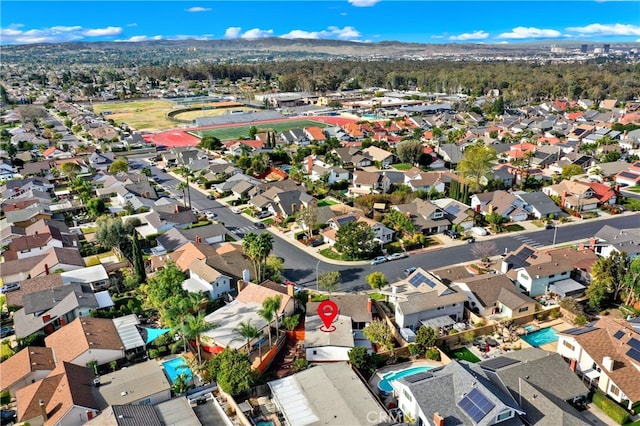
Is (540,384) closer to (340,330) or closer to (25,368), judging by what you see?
(340,330)

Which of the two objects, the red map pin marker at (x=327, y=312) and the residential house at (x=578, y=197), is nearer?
the red map pin marker at (x=327, y=312)

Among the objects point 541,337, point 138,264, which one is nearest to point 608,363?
point 541,337

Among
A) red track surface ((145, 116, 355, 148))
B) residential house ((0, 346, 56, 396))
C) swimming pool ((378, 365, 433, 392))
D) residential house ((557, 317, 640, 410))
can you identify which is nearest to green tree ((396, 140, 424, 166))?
red track surface ((145, 116, 355, 148))

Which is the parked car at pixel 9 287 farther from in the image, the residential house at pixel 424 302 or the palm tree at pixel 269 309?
the residential house at pixel 424 302

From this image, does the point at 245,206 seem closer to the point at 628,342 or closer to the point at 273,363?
the point at 273,363

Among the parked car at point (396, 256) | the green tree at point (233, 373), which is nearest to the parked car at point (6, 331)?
the green tree at point (233, 373)

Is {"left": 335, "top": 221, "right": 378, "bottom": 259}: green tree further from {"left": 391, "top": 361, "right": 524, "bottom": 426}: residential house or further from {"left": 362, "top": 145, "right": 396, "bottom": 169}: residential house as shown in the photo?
{"left": 362, "top": 145, "right": 396, "bottom": 169}: residential house

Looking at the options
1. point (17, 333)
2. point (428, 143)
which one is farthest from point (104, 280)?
point (428, 143)
